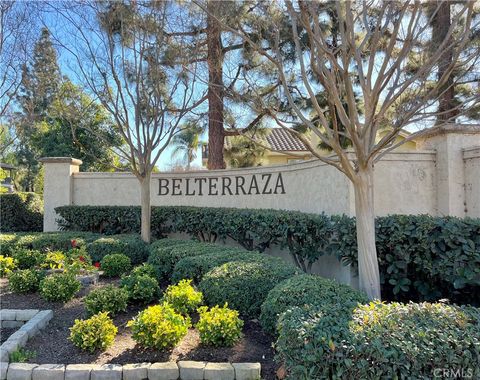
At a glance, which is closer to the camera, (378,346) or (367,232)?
(378,346)

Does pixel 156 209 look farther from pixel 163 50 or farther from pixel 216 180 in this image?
pixel 163 50

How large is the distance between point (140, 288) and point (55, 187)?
25.8ft

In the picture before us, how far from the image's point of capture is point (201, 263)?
5270 mm

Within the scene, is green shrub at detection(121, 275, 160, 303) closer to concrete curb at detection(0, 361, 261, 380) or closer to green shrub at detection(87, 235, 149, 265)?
concrete curb at detection(0, 361, 261, 380)

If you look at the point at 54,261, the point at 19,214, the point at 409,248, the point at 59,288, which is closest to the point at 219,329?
the point at 409,248

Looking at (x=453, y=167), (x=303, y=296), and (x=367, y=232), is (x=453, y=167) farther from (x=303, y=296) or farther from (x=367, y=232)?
(x=303, y=296)

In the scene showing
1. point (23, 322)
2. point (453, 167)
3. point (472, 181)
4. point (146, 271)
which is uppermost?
point (453, 167)

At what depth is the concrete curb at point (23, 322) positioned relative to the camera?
3.81 m

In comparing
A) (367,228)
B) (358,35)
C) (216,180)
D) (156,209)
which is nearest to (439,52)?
(367,228)

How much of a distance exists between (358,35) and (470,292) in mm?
4676

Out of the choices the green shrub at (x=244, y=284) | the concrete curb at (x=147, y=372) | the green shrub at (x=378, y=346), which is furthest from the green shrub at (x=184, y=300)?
the green shrub at (x=378, y=346)

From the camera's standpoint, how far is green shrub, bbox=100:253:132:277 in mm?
6727

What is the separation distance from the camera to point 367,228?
161 inches

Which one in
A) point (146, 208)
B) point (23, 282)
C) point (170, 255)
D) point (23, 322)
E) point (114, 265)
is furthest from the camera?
point (146, 208)
